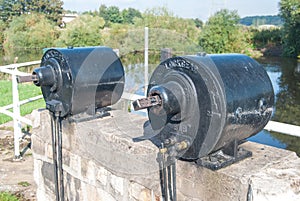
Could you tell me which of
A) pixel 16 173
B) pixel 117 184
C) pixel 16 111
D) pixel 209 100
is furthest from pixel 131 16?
pixel 209 100

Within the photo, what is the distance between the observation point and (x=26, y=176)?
12.2ft

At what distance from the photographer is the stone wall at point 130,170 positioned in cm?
143

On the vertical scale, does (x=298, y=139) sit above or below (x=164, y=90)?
below

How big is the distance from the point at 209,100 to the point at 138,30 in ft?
3.53

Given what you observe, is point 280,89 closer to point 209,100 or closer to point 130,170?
point 130,170

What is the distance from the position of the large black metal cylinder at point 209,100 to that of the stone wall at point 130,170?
0.46 ft

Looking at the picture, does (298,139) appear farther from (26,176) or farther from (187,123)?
(187,123)

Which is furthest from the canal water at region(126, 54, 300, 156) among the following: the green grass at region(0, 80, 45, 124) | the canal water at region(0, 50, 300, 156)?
the green grass at region(0, 80, 45, 124)

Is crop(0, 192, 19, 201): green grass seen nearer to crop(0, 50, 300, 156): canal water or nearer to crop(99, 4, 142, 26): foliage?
crop(0, 50, 300, 156): canal water

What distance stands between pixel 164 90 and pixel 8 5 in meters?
42.2

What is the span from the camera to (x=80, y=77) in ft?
7.22

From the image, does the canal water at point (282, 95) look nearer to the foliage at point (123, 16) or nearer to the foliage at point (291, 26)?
the foliage at point (123, 16)

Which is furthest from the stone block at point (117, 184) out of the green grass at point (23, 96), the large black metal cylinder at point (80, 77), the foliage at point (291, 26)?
the foliage at point (291, 26)

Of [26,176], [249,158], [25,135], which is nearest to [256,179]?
[249,158]
